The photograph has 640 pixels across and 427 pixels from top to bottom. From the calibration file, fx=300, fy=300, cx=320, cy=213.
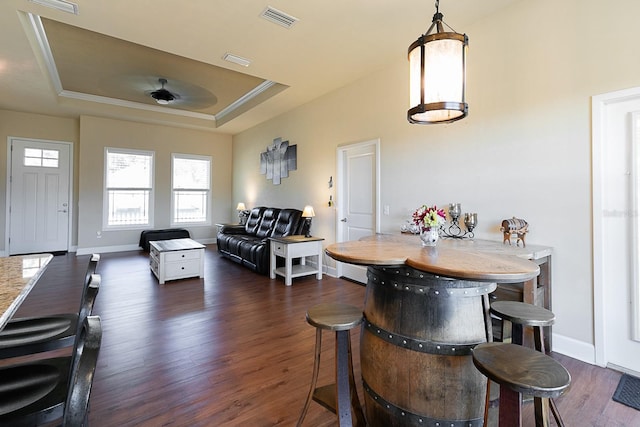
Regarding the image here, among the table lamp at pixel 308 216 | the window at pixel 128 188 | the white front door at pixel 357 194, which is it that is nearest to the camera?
the white front door at pixel 357 194

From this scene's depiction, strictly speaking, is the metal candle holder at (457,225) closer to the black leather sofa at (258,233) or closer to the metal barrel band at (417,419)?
the metal barrel band at (417,419)

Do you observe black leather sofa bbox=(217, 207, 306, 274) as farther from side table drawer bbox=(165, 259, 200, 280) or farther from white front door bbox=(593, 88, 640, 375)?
white front door bbox=(593, 88, 640, 375)

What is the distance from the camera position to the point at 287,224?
16.8 feet

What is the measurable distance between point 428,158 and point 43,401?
11.5 feet

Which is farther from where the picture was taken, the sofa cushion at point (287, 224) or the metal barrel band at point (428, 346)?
the sofa cushion at point (287, 224)

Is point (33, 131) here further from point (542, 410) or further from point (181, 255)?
point (542, 410)

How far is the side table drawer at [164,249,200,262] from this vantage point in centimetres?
434

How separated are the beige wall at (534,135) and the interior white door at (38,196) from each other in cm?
697

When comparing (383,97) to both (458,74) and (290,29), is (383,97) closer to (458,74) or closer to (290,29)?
(290,29)

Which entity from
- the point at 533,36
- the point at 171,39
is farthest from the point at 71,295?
the point at 533,36

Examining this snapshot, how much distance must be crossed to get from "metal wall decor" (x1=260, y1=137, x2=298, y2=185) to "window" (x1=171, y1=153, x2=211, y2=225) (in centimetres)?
207

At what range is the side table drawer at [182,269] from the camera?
14.2 ft

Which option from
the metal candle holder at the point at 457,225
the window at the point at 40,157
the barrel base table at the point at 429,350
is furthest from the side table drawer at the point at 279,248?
the window at the point at 40,157

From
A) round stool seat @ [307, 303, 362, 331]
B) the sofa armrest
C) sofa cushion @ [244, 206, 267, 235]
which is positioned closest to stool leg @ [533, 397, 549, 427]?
round stool seat @ [307, 303, 362, 331]
